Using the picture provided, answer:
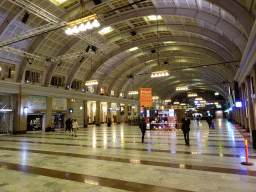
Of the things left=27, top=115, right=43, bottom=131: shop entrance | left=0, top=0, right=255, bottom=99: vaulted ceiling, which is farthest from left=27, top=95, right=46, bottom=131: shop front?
left=0, top=0, right=255, bottom=99: vaulted ceiling

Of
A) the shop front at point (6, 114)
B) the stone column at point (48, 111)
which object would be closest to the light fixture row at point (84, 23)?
the shop front at point (6, 114)

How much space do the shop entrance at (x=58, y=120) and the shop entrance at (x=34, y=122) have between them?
194 centimetres

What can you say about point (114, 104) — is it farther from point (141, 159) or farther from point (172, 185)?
point (172, 185)

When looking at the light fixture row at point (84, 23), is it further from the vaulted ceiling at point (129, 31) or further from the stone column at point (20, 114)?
the stone column at point (20, 114)

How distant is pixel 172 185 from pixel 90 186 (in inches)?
78.0

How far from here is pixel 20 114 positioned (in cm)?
1888

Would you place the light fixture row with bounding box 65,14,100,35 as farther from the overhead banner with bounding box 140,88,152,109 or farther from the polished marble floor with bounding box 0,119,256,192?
the overhead banner with bounding box 140,88,152,109

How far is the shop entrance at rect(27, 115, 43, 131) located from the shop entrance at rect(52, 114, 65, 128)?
1.94 meters

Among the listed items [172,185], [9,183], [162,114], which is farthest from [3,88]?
[172,185]

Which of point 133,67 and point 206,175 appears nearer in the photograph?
point 206,175

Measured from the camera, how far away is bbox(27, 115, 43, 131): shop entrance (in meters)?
20.6

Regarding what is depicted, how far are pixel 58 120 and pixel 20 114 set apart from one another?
19.1 feet

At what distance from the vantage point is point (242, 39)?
12359 millimetres

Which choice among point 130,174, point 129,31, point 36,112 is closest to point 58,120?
point 36,112
